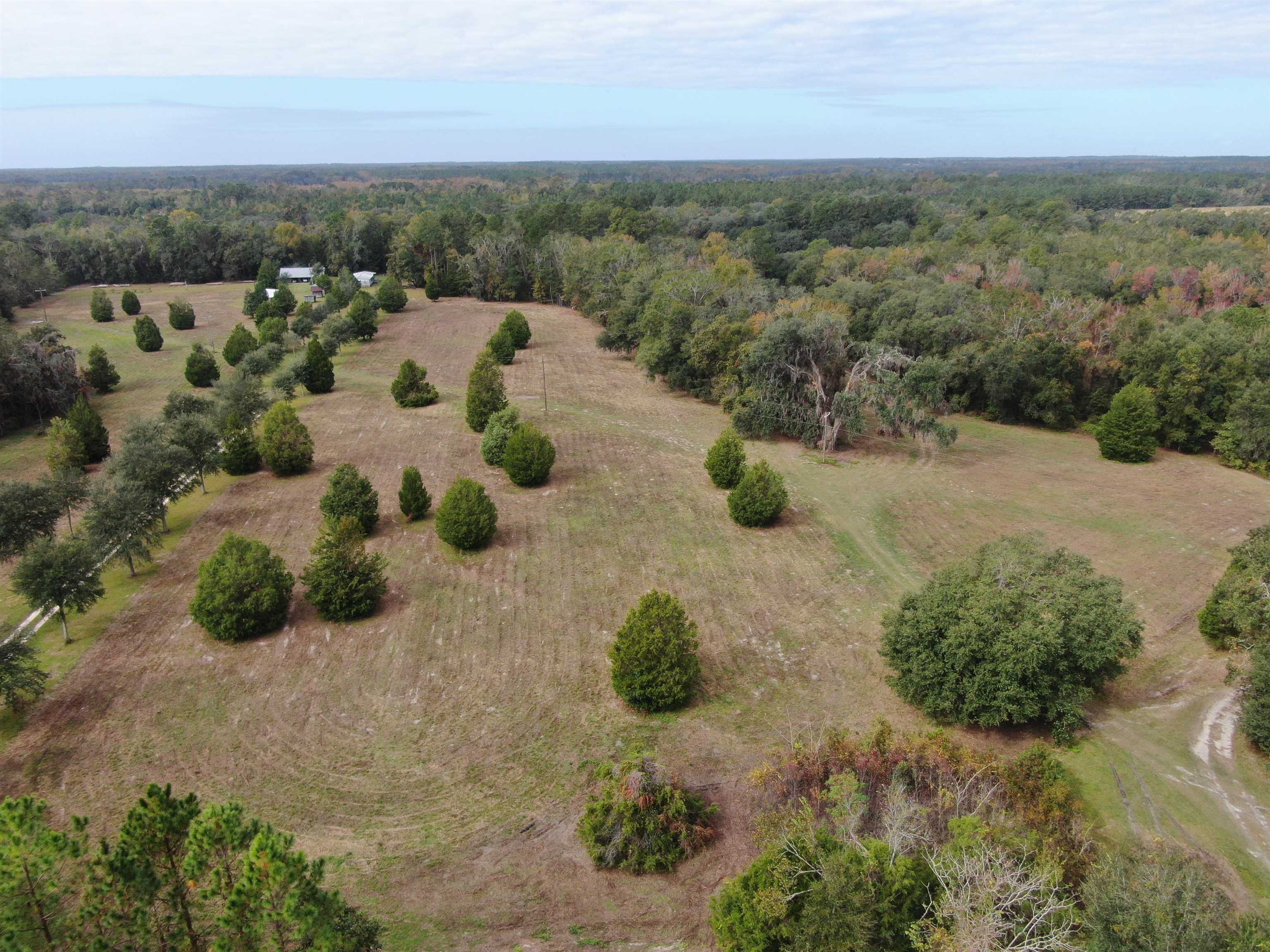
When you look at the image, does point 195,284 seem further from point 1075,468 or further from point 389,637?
point 1075,468

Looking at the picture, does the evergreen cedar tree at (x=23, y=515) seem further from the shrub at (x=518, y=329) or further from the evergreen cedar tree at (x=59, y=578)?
the shrub at (x=518, y=329)

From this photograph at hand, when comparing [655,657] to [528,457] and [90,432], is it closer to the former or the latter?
[528,457]

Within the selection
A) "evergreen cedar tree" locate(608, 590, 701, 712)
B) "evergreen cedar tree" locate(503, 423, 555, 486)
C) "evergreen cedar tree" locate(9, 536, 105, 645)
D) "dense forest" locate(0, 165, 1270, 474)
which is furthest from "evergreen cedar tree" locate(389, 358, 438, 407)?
"evergreen cedar tree" locate(608, 590, 701, 712)

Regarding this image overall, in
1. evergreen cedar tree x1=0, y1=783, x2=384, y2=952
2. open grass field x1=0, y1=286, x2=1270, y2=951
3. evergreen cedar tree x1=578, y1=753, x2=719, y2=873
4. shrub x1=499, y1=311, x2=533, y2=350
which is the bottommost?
open grass field x1=0, y1=286, x2=1270, y2=951

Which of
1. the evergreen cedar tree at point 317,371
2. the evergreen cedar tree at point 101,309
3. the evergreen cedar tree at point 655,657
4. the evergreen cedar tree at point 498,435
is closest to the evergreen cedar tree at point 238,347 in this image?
the evergreen cedar tree at point 317,371

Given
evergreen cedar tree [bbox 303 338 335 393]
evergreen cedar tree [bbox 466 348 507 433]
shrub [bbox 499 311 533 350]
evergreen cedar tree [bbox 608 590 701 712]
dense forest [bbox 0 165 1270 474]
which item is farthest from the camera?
shrub [bbox 499 311 533 350]

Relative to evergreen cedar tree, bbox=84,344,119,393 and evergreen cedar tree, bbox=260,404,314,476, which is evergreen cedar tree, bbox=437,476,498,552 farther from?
evergreen cedar tree, bbox=84,344,119,393

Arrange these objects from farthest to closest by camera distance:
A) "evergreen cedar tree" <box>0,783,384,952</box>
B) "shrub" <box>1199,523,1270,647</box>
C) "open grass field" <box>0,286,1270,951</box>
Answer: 1. "shrub" <box>1199,523,1270,647</box>
2. "open grass field" <box>0,286,1270,951</box>
3. "evergreen cedar tree" <box>0,783,384,952</box>
